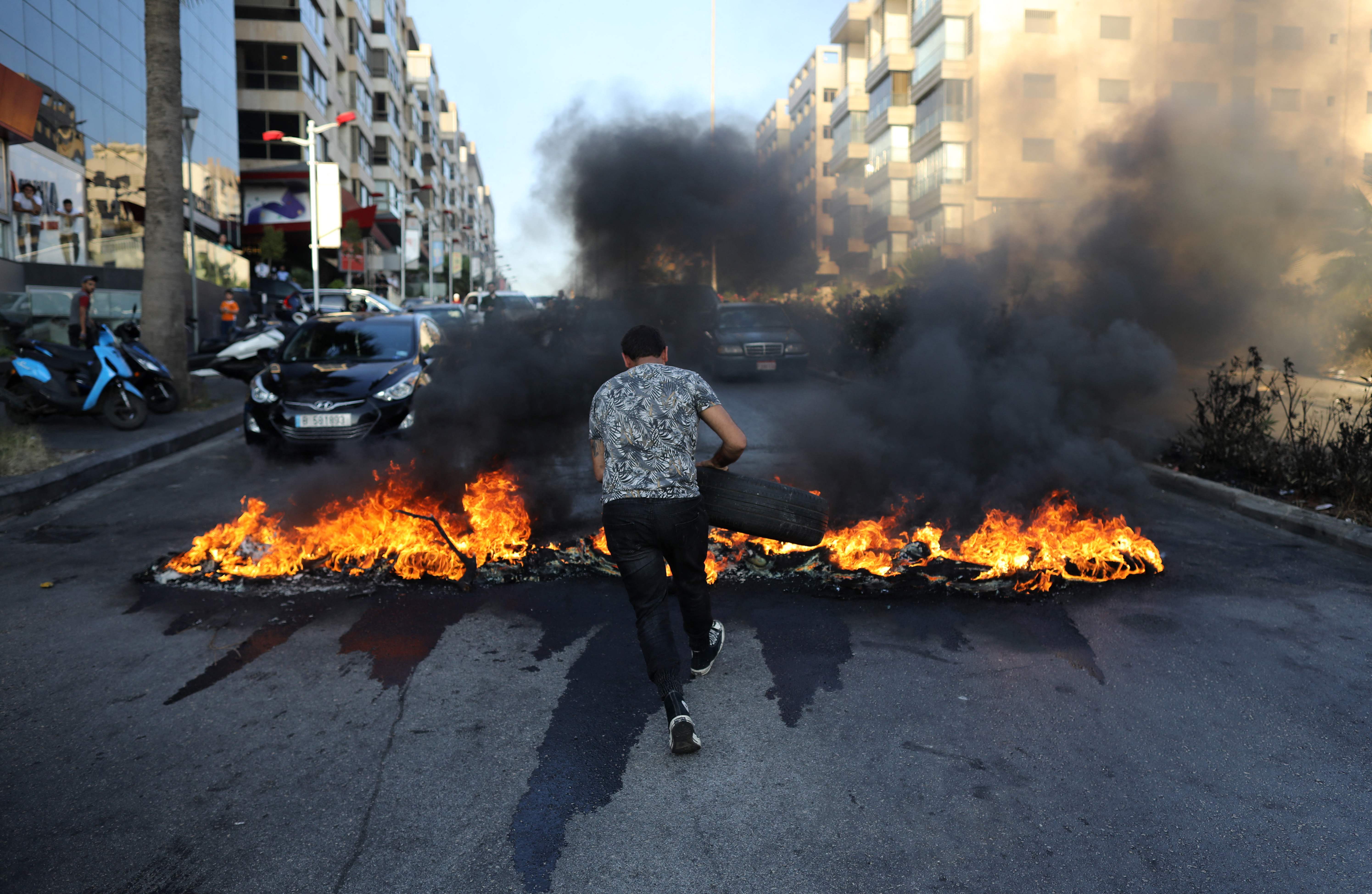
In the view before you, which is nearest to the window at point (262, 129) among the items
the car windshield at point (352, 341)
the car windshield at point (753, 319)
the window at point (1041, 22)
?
the car windshield at point (753, 319)

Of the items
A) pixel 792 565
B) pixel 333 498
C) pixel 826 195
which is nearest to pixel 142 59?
pixel 826 195

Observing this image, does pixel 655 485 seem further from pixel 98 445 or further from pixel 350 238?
pixel 350 238

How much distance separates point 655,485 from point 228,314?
22.8 meters

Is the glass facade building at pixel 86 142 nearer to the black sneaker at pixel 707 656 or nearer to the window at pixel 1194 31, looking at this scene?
the window at pixel 1194 31

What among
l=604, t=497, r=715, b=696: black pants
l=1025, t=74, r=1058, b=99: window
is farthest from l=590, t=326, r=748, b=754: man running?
l=1025, t=74, r=1058, b=99: window

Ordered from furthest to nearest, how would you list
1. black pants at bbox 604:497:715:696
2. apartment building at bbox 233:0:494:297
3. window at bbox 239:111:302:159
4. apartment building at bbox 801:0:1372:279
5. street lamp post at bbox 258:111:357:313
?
window at bbox 239:111:302:159 → apartment building at bbox 233:0:494:297 → street lamp post at bbox 258:111:357:313 → apartment building at bbox 801:0:1372:279 → black pants at bbox 604:497:715:696

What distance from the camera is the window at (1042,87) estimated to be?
1089 cm

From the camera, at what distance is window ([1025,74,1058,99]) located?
10891 mm

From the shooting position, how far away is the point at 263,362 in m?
17.3

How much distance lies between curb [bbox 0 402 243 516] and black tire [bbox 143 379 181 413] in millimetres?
522

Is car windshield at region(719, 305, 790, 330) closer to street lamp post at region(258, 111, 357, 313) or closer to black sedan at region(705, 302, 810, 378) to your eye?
black sedan at region(705, 302, 810, 378)

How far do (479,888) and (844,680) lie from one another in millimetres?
1988

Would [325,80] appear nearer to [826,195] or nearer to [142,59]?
[142,59]

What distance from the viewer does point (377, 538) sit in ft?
19.2
